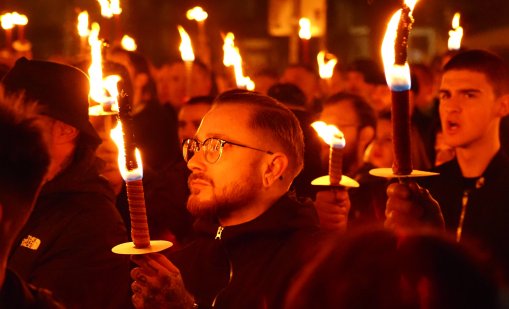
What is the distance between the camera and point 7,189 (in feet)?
8.04

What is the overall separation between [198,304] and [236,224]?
0.38 meters

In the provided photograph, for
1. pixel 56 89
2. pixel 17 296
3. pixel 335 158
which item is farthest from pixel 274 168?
pixel 17 296

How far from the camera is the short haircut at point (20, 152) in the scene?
246 cm

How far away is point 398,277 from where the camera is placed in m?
1.68

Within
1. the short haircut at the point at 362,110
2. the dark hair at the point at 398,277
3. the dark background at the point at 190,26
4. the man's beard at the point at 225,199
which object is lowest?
the dark hair at the point at 398,277

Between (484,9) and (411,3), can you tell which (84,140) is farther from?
(484,9)

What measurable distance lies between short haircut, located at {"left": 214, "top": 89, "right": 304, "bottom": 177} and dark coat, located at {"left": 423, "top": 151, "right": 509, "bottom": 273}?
1114mm

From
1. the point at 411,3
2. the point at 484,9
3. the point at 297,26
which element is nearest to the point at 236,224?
the point at 411,3

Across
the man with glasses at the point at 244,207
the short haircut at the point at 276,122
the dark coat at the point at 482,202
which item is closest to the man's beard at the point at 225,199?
the man with glasses at the point at 244,207

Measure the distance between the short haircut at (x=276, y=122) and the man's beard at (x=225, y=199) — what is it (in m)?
0.24

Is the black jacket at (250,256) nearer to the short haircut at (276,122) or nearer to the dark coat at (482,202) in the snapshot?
the short haircut at (276,122)

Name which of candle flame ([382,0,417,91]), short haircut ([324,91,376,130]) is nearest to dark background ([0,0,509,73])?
short haircut ([324,91,376,130])

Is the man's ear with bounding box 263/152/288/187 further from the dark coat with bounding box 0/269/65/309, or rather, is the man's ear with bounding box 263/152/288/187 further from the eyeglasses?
the dark coat with bounding box 0/269/65/309

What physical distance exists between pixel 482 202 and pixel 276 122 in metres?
1.44
